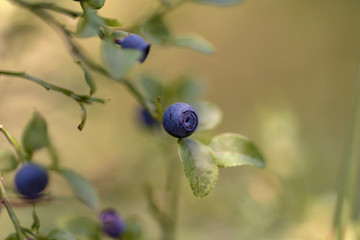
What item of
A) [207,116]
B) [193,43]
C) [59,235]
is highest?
[193,43]

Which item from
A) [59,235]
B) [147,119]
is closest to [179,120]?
[59,235]

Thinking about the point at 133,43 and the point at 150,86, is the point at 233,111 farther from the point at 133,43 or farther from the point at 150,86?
the point at 133,43

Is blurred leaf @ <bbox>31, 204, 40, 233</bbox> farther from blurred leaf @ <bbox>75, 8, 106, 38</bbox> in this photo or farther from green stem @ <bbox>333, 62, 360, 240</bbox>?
green stem @ <bbox>333, 62, 360, 240</bbox>

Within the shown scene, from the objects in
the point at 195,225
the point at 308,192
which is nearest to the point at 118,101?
the point at 195,225

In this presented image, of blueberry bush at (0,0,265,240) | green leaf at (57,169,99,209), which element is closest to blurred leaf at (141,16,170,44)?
blueberry bush at (0,0,265,240)

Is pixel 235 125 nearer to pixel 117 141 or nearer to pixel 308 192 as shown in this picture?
pixel 117 141
